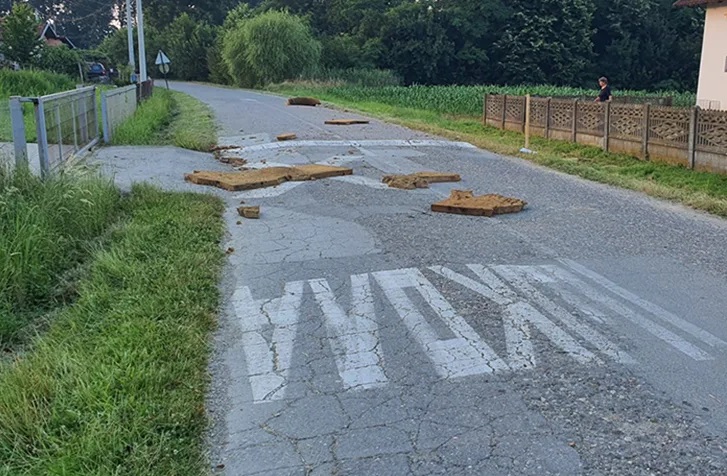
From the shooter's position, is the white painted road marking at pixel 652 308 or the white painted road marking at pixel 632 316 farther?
the white painted road marking at pixel 652 308

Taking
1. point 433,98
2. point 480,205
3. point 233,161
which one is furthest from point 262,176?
point 433,98

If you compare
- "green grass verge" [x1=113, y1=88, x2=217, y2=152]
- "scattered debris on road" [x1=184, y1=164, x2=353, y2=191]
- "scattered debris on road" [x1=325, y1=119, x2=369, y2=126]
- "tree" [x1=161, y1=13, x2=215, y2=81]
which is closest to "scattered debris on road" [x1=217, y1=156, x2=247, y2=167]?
"scattered debris on road" [x1=184, y1=164, x2=353, y2=191]

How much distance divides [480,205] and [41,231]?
498cm

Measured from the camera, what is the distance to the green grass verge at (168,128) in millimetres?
14383


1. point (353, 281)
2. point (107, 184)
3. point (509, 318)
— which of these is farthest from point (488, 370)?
point (107, 184)

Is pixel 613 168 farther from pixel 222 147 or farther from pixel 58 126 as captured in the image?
pixel 58 126

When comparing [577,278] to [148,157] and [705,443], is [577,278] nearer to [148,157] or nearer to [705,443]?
[705,443]

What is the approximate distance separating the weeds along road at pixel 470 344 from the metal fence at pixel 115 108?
7.10 m

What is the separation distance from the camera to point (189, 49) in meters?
63.2

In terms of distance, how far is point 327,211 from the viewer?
856cm

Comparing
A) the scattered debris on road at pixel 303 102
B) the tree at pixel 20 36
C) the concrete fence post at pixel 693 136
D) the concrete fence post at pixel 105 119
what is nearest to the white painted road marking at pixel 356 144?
the concrete fence post at pixel 105 119

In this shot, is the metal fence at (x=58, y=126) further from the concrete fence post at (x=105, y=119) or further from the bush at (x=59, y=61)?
the bush at (x=59, y=61)

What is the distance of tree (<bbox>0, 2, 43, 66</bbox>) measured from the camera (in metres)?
34.9

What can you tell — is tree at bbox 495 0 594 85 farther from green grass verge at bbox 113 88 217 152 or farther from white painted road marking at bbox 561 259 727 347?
white painted road marking at bbox 561 259 727 347
